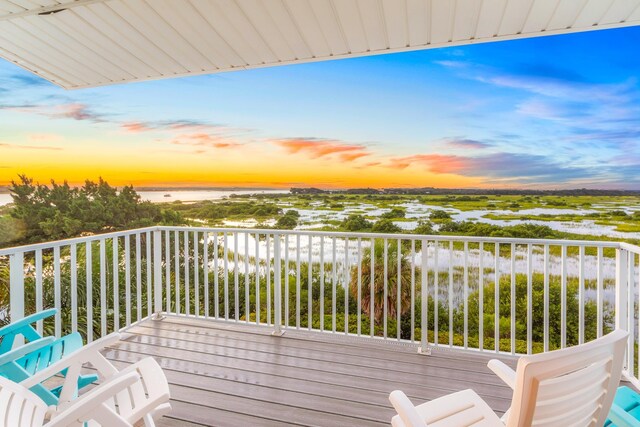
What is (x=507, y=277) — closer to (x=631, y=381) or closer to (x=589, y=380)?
(x=631, y=381)

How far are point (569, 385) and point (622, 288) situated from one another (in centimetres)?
233

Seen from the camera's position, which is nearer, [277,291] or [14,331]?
[14,331]

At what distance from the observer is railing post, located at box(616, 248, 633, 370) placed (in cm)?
297

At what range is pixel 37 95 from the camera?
392 inches

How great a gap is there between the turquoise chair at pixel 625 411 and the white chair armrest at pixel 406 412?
34.1 inches

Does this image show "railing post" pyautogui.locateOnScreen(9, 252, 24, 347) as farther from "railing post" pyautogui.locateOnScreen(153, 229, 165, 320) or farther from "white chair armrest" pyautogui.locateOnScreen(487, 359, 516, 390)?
"white chair armrest" pyautogui.locateOnScreen(487, 359, 516, 390)

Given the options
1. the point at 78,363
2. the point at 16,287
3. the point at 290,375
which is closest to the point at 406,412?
the point at 78,363

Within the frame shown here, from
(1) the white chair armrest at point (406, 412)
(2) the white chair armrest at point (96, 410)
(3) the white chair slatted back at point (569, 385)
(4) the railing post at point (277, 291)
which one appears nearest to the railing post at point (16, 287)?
(4) the railing post at point (277, 291)

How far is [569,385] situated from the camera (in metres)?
1.22

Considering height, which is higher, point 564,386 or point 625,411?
point 564,386

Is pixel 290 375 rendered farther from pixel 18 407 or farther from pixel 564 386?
pixel 564 386

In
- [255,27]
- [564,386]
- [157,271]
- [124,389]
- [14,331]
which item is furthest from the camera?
[157,271]

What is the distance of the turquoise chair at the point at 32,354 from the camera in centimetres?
199

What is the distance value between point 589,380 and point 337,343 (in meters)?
2.50
